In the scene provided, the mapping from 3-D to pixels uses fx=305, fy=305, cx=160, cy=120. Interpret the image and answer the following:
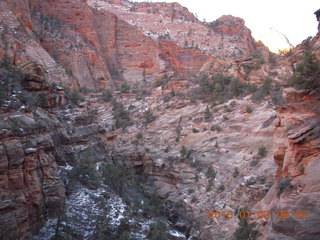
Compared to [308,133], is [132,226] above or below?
below

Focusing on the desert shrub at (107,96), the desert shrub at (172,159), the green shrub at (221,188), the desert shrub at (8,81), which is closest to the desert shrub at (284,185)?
the green shrub at (221,188)


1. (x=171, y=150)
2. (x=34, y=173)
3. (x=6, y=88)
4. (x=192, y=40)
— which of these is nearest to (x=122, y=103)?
(x=171, y=150)

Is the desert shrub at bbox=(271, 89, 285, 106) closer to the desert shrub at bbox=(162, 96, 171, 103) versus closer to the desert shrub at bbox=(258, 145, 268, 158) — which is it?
the desert shrub at bbox=(258, 145, 268, 158)

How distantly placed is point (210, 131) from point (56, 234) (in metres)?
10.7

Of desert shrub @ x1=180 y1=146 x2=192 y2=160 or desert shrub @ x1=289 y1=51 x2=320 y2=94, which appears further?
desert shrub @ x1=180 y1=146 x2=192 y2=160

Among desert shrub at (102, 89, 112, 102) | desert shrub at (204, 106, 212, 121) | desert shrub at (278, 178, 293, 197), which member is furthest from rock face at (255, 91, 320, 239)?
desert shrub at (102, 89, 112, 102)

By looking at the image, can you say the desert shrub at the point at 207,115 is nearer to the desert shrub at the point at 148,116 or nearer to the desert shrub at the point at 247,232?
the desert shrub at the point at 148,116

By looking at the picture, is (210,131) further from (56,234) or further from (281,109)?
(56,234)

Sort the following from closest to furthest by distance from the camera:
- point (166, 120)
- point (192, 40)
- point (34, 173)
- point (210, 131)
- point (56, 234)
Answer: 1. point (56, 234)
2. point (34, 173)
3. point (210, 131)
4. point (166, 120)
5. point (192, 40)

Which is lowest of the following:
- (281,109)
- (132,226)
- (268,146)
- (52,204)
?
(132,226)

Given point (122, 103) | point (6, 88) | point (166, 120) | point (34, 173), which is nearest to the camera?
point (34, 173)

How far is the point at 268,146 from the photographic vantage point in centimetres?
1430

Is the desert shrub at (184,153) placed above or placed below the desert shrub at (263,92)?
below
